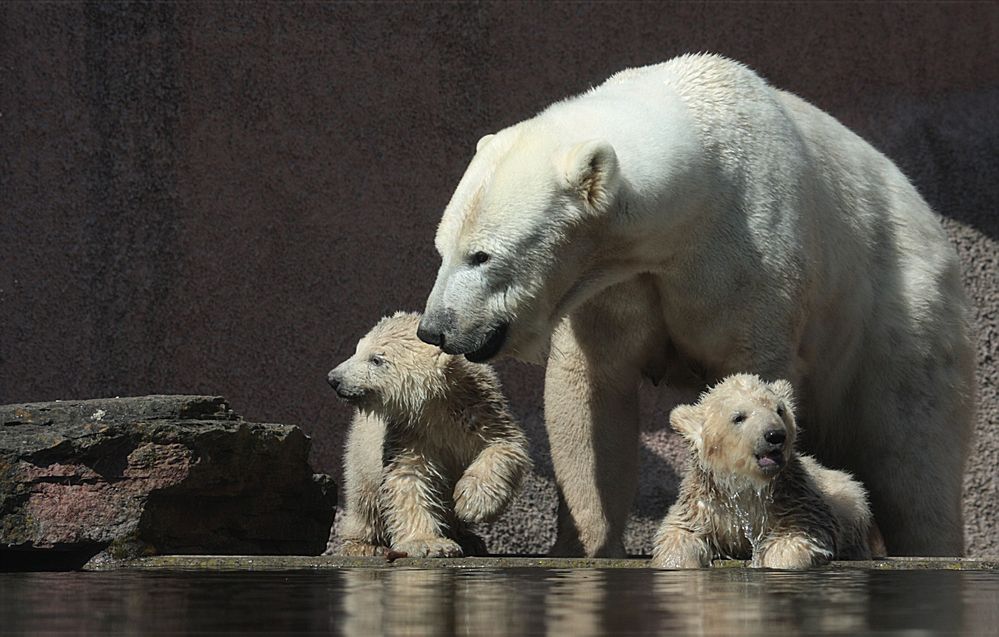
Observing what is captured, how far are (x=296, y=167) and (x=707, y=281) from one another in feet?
8.45

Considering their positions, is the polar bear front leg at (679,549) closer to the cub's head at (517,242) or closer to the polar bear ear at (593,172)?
the cub's head at (517,242)

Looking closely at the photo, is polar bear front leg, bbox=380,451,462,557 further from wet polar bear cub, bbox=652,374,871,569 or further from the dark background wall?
the dark background wall

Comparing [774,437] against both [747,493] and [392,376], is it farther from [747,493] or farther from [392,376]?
[392,376]

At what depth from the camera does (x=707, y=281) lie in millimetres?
4594

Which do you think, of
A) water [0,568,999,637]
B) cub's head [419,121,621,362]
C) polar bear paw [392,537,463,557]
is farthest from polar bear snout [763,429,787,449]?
polar bear paw [392,537,463,557]

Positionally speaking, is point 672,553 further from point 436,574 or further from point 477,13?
point 477,13

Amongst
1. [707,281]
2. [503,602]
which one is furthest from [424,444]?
[503,602]

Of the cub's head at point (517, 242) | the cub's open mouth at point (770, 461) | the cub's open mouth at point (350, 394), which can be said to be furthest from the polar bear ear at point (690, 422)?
the cub's open mouth at point (350, 394)

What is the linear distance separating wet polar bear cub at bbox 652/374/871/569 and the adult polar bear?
421 millimetres

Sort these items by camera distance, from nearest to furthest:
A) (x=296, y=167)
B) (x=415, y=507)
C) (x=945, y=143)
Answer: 1. (x=415, y=507)
2. (x=296, y=167)
3. (x=945, y=143)

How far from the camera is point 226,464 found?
4734 mm

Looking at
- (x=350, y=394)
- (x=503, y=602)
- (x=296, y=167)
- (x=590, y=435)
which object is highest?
(x=296, y=167)

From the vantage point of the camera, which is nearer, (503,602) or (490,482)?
(503,602)

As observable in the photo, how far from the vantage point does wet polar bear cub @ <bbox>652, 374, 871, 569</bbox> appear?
4.11 m
